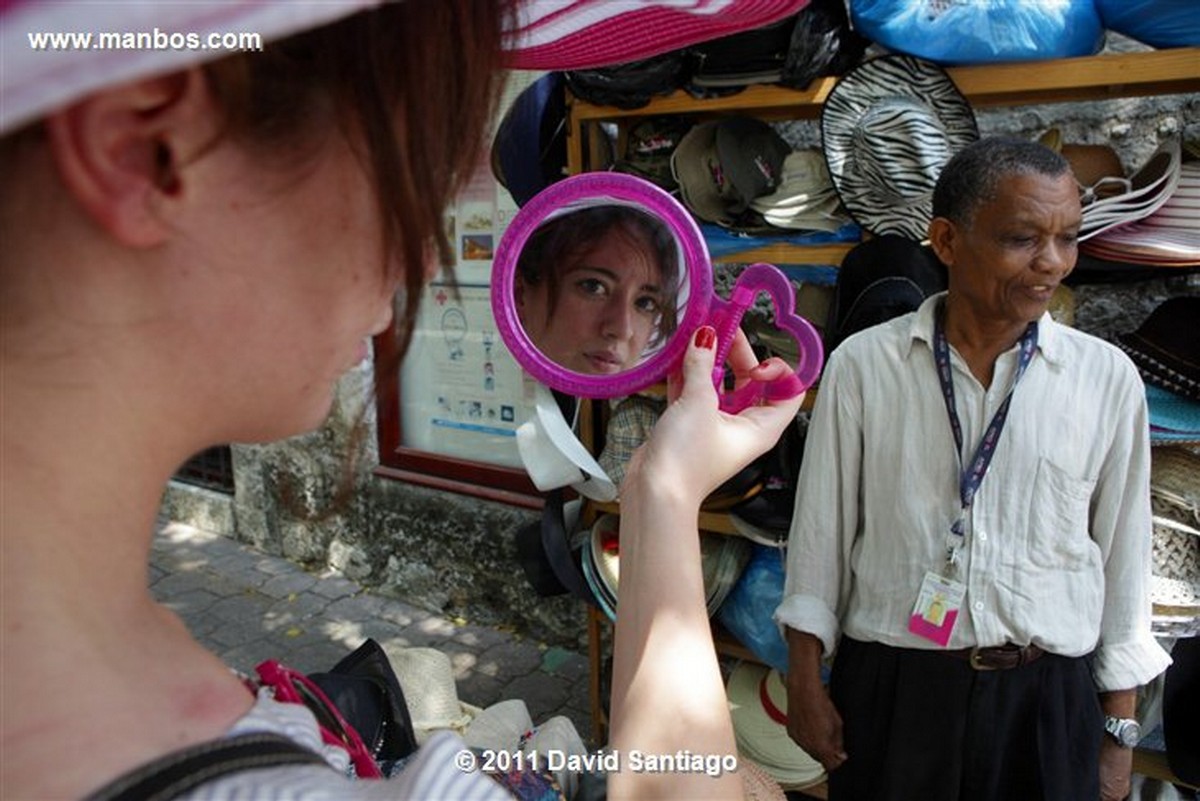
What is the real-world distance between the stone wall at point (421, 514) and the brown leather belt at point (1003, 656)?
61.3 inches

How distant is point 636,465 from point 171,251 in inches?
29.4

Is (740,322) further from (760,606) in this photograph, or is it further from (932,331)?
(760,606)

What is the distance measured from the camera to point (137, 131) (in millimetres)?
478

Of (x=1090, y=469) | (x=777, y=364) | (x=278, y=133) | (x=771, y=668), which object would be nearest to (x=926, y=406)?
(x=1090, y=469)

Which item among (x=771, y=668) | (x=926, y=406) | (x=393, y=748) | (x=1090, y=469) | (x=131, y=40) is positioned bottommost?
(x=771, y=668)

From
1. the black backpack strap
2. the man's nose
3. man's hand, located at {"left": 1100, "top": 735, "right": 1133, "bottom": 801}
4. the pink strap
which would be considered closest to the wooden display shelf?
the man's nose

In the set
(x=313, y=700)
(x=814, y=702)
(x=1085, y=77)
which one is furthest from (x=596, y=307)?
(x=1085, y=77)

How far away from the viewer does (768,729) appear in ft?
9.92

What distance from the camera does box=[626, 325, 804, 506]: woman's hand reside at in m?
1.10

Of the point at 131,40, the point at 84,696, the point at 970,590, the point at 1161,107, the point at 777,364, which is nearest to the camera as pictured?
the point at 131,40

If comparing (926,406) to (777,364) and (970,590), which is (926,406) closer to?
(970,590)

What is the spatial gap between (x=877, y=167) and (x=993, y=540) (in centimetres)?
121

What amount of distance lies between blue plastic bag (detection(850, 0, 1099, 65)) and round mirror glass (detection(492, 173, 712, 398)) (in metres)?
1.56

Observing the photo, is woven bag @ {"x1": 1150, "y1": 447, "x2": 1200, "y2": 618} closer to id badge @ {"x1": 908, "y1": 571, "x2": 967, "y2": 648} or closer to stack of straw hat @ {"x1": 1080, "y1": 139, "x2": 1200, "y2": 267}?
stack of straw hat @ {"x1": 1080, "y1": 139, "x2": 1200, "y2": 267}
